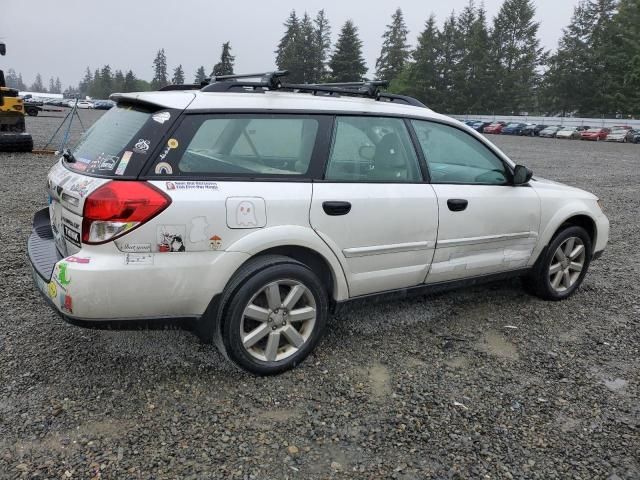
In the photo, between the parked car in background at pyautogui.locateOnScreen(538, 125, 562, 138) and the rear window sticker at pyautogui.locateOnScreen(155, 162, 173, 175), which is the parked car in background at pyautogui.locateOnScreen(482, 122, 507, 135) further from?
the rear window sticker at pyautogui.locateOnScreen(155, 162, 173, 175)

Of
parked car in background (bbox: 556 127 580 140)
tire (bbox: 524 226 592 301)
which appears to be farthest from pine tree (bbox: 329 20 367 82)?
tire (bbox: 524 226 592 301)

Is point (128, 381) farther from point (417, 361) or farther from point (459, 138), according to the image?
point (459, 138)

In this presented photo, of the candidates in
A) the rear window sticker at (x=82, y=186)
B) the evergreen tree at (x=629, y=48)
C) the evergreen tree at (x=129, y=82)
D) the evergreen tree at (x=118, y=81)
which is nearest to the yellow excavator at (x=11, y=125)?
the rear window sticker at (x=82, y=186)

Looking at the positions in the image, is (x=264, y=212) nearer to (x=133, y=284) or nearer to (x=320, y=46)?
(x=133, y=284)

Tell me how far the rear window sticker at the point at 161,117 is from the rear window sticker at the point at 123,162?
0.77ft

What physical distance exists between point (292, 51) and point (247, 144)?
89215mm

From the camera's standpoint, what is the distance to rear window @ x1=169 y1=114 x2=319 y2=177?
2.98m

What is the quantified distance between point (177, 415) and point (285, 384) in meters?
0.65

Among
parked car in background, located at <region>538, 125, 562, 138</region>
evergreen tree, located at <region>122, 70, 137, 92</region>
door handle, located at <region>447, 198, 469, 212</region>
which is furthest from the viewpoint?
evergreen tree, located at <region>122, 70, 137, 92</region>

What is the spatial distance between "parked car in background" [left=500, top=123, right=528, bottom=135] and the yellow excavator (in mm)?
42026

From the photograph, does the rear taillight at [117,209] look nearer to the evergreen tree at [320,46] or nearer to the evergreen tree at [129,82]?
the evergreen tree at [320,46]

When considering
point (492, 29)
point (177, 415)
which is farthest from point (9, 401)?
point (492, 29)

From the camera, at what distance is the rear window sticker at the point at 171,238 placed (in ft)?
9.14

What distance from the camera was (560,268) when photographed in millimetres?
4688
